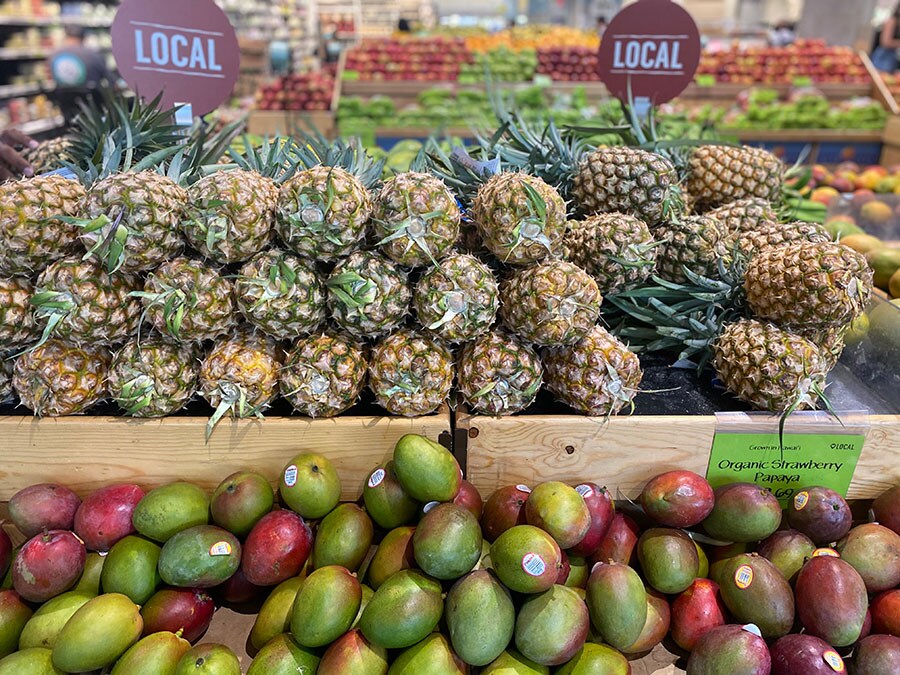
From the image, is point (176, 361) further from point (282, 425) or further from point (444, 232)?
point (444, 232)

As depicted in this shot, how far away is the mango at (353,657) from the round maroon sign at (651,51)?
2171 mm

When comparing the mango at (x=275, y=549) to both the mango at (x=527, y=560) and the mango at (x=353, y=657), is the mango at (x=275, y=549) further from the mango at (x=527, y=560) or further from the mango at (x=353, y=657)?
the mango at (x=527, y=560)

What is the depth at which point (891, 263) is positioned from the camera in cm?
236

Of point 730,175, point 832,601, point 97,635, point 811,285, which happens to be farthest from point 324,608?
point 730,175

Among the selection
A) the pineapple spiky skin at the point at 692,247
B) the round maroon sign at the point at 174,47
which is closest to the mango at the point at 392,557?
the pineapple spiky skin at the point at 692,247

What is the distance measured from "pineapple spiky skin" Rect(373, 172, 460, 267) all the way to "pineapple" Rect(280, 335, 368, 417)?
268mm

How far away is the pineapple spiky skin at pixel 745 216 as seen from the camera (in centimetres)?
201

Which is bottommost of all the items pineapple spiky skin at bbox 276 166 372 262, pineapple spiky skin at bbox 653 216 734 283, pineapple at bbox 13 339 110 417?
pineapple at bbox 13 339 110 417

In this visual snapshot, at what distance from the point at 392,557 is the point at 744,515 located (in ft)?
2.80

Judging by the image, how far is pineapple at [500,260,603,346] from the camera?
4.80 feet

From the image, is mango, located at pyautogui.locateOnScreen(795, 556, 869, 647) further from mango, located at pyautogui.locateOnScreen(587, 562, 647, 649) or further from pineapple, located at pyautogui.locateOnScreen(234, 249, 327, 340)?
pineapple, located at pyautogui.locateOnScreen(234, 249, 327, 340)

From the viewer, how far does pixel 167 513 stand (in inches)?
57.2

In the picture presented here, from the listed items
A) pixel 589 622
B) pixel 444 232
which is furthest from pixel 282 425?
pixel 589 622

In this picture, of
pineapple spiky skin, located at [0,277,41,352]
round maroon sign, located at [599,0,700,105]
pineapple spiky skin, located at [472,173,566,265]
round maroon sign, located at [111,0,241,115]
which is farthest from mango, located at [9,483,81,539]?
round maroon sign, located at [599,0,700,105]
